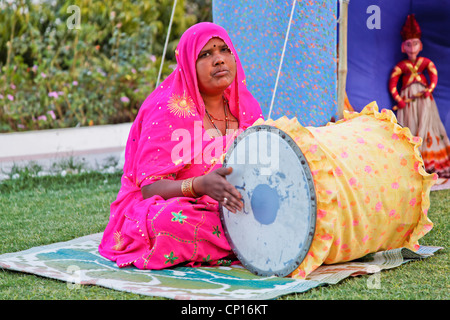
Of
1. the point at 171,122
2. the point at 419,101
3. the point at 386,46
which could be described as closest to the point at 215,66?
the point at 171,122

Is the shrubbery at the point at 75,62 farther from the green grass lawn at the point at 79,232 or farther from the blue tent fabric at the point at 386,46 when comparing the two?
the blue tent fabric at the point at 386,46

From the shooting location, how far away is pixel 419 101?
604cm

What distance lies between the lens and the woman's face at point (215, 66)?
337cm

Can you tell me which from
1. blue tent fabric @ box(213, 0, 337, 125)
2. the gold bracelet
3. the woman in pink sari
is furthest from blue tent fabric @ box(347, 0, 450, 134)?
the gold bracelet

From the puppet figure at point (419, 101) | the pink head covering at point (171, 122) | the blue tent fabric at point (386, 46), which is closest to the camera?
the pink head covering at point (171, 122)

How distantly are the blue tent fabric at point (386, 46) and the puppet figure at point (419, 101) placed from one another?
91 millimetres

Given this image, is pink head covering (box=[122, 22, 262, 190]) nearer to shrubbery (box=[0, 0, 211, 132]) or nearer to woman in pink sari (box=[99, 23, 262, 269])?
woman in pink sari (box=[99, 23, 262, 269])

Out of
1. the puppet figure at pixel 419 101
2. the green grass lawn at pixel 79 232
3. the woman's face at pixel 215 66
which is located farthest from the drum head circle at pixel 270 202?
the puppet figure at pixel 419 101

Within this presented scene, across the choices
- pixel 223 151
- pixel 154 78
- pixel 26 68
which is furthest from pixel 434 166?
pixel 26 68

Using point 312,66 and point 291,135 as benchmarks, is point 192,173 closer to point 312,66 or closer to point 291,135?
point 291,135

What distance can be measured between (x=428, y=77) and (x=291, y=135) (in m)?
3.70

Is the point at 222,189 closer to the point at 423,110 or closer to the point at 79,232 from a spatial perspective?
the point at 79,232

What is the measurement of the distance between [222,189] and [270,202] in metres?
A: 0.23

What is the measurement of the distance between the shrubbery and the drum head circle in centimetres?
585
